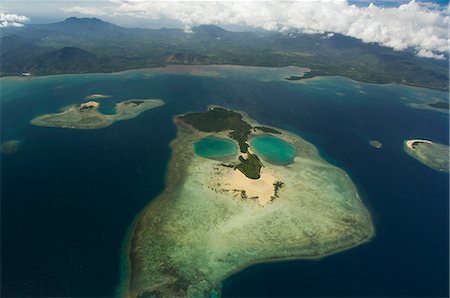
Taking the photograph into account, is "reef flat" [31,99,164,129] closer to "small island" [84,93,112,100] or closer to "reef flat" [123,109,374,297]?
"small island" [84,93,112,100]

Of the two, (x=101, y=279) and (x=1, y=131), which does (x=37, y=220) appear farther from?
(x=1, y=131)

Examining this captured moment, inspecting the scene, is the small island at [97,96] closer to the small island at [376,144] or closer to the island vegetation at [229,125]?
the island vegetation at [229,125]

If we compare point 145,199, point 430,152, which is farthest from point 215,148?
point 430,152

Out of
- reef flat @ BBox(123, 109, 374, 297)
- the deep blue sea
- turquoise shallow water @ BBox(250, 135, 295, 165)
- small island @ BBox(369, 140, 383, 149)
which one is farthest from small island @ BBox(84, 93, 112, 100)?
small island @ BBox(369, 140, 383, 149)

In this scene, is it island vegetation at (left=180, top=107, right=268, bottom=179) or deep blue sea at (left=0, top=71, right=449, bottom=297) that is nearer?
→ deep blue sea at (left=0, top=71, right=449, bottom=297)

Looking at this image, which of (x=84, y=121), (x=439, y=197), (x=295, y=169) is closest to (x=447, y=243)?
(x=439, y=197)
